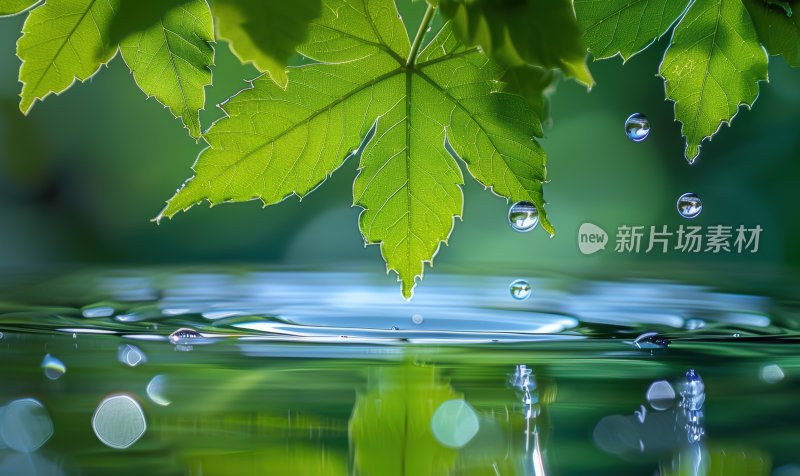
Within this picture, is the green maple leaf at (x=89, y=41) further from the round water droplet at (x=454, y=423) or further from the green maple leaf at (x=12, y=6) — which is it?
the round water droplet at (x=454, y=423)

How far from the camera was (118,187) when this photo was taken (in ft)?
2.06

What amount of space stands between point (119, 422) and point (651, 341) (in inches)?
13.5

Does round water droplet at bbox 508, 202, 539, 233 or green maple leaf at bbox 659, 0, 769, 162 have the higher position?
green maple leaf at bbox 659, 0, 769, 162

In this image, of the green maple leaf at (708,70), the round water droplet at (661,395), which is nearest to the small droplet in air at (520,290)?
the round water droplet at (661,395)

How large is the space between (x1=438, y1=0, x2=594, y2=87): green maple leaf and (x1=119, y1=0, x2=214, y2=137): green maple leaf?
0.37 ft

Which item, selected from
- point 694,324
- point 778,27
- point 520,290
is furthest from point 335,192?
point 778,27

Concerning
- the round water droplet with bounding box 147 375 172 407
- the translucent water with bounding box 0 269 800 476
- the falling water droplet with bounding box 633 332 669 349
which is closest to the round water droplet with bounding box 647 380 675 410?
the translucent water with bounding box 0 269 800 476


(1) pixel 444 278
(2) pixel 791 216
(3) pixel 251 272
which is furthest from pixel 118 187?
(2) pixel 791 216

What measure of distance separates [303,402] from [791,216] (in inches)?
20.4

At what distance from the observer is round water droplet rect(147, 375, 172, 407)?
32 centimetres

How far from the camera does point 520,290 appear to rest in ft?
2.02

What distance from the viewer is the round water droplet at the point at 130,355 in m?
0.40

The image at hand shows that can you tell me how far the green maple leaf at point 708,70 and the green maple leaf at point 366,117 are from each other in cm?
7

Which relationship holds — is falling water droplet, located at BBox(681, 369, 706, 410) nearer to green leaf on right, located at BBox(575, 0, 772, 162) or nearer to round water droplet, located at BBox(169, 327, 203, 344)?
green leaf on right, located at BBox(575, 0, 772, 162)
